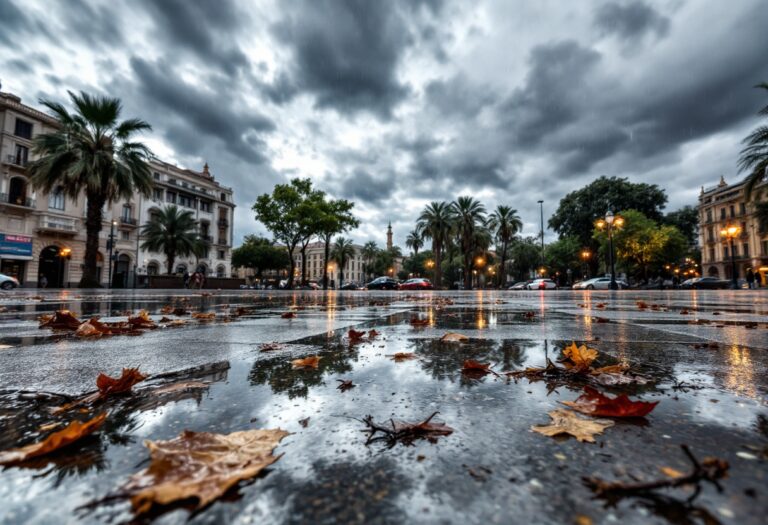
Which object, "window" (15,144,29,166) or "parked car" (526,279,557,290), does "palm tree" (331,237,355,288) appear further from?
"window" (15,144,29,166)

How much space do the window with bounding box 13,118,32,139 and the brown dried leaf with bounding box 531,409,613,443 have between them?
42.2 m

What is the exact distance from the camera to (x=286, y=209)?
33406 millimetres

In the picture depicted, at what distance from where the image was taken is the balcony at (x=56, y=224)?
29703mm

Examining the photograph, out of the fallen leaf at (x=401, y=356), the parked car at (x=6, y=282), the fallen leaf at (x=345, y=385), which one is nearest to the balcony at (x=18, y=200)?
the parked car at (x=6, y=282)

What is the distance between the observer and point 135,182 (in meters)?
19.7

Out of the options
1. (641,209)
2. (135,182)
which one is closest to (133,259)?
(135,182)

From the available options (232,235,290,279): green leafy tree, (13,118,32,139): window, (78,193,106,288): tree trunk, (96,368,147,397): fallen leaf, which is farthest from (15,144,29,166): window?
(96,368,147,397): fallen leaf

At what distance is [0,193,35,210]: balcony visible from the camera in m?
27.7

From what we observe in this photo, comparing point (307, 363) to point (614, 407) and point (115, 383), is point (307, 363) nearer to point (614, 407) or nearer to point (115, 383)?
point (115, 383)

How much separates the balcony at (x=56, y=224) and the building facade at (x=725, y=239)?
74.2 metres

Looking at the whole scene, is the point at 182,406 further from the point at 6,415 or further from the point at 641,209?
the point at 641,209

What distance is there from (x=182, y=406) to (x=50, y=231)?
131 ft

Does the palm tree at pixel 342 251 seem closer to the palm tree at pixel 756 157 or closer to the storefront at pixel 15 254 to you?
the storefront at pixel 15 254

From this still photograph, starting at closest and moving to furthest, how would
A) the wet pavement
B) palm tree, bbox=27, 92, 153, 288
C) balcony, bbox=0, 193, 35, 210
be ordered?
the wet pavement
palm tree, bbox=27, 92, 153, 288
balcony, bbox=0, 193, 35, 210
